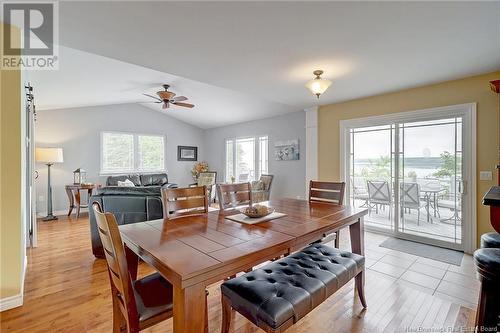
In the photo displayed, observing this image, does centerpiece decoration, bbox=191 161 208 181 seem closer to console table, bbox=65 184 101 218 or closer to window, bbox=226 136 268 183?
window, bbox=226 136 268 183

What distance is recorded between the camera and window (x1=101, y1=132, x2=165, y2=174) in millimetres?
6375

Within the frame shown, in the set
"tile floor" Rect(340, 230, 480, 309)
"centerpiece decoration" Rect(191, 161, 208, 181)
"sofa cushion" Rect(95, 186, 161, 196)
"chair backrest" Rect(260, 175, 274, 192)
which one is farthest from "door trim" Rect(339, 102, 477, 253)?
"centerpiece decoration" Rect(191, 161, 208, 181)

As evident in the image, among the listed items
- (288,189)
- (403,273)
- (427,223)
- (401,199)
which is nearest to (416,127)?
(401,199)

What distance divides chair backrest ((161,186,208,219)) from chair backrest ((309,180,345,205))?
1.28m

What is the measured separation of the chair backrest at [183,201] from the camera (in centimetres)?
198

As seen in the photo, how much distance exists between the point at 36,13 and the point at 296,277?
277 cm

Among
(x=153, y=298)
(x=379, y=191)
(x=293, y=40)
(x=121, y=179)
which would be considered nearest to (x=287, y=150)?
(x=379, y=191)

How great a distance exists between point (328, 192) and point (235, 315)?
1521 millimetres

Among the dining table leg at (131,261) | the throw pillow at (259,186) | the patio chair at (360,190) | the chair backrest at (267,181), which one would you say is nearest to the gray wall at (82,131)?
the throw pillow at (259,186)

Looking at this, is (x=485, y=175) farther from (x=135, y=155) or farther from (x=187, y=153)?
(x=135, y=155)

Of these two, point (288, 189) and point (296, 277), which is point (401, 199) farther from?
point (296, 277)

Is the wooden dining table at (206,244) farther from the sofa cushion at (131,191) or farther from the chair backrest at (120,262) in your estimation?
the sofa cushion at (131,191)

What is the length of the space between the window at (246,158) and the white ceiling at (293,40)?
9.84 feet

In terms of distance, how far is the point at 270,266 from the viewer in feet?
5.56
